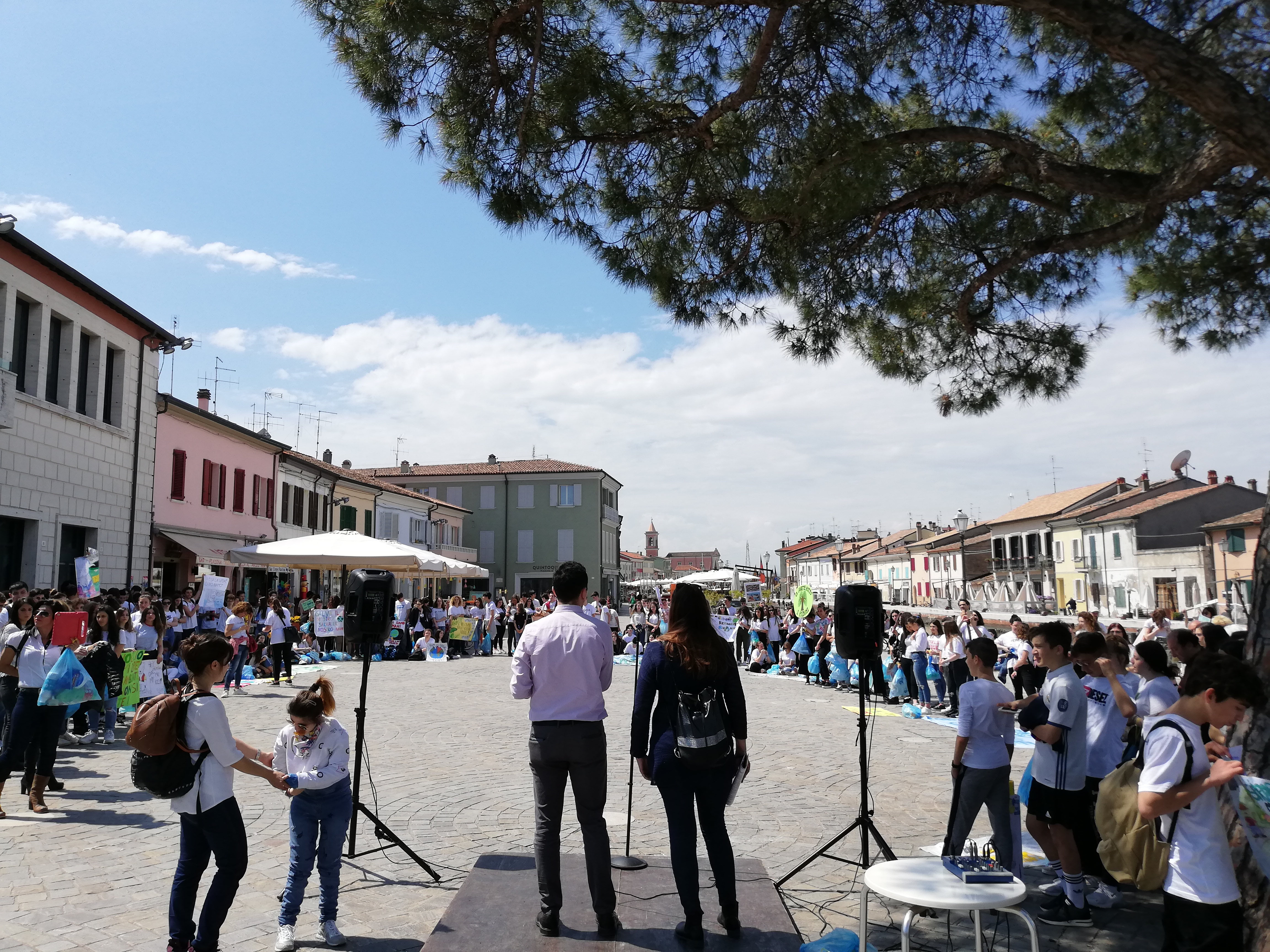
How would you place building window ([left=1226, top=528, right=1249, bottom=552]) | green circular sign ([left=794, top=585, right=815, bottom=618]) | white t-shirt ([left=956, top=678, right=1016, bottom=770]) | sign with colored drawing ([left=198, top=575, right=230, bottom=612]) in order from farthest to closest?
building window ([left=1226, top=528, right=1249, bottom=552]) → green circular sign ([left=794, top=585, right=815, bottom=618]) → sign with colored drawing ([left=198, top=575, right=230, bottom=612]) → white t-shirt ([left=956, top=678, right=1016, bottom=770])

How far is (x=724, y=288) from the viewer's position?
7883mm

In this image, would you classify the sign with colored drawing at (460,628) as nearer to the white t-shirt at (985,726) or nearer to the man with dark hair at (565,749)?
the man with dark hair at (565,749)

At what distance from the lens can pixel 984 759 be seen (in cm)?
523

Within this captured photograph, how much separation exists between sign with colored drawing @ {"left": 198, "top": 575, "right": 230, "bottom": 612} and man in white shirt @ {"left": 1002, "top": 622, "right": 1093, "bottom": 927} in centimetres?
1426

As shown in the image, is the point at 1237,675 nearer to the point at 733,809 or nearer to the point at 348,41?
the point at 733,809

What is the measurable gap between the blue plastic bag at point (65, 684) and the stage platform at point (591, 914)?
13.7 feet

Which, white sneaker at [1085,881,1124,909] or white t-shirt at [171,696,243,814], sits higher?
white t-shirt at [171,696,243,814]

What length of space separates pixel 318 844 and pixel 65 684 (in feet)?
13.4

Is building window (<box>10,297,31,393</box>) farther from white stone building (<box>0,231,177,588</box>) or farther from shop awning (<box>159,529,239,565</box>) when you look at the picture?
shop awning (<box>159,529,239,565</box>)

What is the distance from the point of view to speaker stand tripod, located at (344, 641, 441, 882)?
19.2ft

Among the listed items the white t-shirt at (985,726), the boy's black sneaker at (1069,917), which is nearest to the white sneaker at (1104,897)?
the boy's black sneaker at (1069,917)

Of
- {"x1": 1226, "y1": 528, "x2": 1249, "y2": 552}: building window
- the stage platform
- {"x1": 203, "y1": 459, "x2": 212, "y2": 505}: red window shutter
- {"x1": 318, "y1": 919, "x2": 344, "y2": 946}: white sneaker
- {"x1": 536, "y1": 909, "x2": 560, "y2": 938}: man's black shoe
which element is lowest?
{"x1": 318, "y1": 919, "x2": 344, "y2": 946}: white sneaker

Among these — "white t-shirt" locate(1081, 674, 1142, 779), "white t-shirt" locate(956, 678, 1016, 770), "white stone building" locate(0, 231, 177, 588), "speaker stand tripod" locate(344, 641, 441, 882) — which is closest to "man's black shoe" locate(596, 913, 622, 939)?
"speaker stand tripod" locate(344, 641, 441, 882)

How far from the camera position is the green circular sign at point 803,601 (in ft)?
62.6
